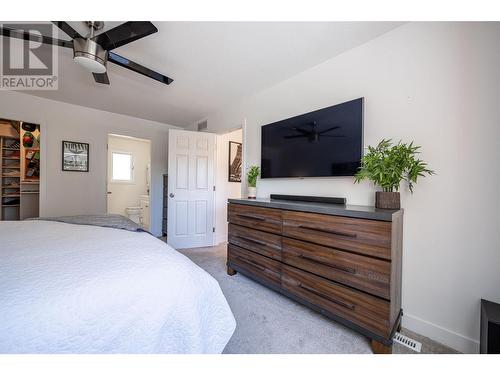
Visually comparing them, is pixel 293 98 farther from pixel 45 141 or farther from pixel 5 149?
pixel 5 149

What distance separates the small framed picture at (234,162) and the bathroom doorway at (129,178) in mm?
2309

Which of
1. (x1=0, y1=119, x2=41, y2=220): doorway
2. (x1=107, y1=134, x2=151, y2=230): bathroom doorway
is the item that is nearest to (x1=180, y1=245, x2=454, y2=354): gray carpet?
(x1=107, y1=134, x2=151, y2=230): bathroom doorway

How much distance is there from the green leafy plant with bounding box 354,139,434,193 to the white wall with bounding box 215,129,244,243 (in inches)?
106

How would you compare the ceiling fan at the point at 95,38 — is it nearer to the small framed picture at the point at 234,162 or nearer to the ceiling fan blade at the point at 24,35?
the ceiling fan blade at the point at 24,35

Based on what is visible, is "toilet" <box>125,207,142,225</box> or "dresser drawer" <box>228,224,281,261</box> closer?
"dresser drawer" <box>228,224,281,261</box>

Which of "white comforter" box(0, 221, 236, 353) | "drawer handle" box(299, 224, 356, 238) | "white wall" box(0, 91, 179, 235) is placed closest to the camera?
"white comforter" box(0, 221, 236, 353)

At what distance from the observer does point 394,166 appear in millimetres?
1414

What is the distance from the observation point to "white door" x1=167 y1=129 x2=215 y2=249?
11.0ft

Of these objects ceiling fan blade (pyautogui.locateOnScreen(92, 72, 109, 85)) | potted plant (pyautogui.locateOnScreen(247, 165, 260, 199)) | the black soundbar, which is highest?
ceiling fan blade (pyautogui.locateOnScreen(92, 72, 109, 85))

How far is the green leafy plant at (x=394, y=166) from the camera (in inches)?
54.9

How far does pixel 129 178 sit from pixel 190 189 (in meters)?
2.83

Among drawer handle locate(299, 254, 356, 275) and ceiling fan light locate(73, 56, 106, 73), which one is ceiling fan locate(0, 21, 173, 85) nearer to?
ceiling fan light locate(73, 56, 106, 73)

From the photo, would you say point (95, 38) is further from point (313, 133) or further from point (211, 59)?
point (313, 133)

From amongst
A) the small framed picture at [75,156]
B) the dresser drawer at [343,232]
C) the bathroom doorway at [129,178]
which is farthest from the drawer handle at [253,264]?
the bathroom doorway at [129,178]
